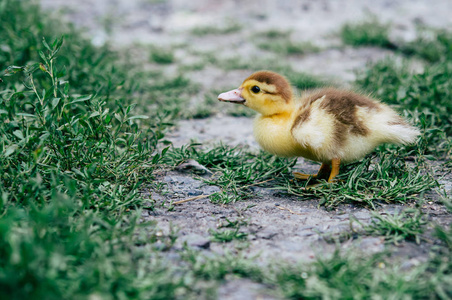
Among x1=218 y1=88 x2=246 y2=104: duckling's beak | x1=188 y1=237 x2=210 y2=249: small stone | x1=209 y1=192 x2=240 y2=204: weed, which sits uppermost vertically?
x1=218 y1=88 x2=246 y2=104: duckling's beak

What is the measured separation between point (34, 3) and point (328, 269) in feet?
25.0

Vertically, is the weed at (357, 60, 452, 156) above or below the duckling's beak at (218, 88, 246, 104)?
below

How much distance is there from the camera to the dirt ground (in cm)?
274

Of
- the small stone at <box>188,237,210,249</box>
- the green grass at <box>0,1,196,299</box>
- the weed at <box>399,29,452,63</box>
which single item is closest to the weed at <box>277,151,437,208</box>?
the small stone at <box>188,237,210,249</box>

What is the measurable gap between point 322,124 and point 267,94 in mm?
543

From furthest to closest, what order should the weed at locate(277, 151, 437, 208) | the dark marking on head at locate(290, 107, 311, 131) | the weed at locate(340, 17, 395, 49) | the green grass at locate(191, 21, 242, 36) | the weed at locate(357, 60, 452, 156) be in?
the green grass at locate(191, 21, 242, 36)
the weed at locate(340, 17, 395, 49)
the weed at locate(357, 60, 452, 156)
the dark marking on head at locate(290, 107, 311, 131)
the weed at locate(277, 151, 437, 208)

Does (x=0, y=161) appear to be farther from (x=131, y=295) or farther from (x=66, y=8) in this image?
(x=66, y=8)

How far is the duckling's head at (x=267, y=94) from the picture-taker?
3480 mm

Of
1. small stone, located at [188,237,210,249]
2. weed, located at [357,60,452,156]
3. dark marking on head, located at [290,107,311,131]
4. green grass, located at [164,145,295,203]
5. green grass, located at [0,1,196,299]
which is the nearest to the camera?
green grass, located at [0,1,196,299]

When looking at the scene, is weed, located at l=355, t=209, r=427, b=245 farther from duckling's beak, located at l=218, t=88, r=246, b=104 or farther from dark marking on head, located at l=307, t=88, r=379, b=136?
duckling's beak, located at l=218, t=88, r=246, b=104

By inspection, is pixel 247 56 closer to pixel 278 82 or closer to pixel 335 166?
pixel 278 82

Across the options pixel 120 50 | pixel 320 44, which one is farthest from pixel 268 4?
pixel 120 50

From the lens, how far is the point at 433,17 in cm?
871

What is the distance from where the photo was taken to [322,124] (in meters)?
3.24
